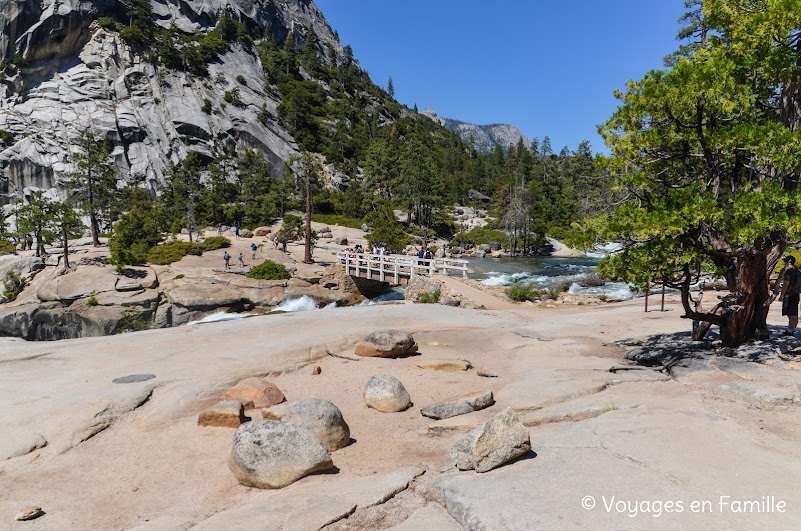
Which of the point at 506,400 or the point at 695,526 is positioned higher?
the point at 695,526

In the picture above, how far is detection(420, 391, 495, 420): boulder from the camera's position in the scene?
7691 mm

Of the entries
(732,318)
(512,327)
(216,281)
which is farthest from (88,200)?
(732,318)

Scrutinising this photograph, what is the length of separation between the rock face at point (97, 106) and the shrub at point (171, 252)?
4626 cm

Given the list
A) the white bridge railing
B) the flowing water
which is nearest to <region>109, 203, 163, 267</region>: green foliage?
the white bridge railing

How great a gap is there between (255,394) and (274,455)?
3274 mm

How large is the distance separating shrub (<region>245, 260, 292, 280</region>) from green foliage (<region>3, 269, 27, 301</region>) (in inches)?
595

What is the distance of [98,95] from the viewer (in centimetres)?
8050

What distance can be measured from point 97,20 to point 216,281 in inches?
3352

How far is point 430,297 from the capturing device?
22625 millimetres

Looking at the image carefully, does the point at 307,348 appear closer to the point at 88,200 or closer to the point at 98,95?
the point at 88,200

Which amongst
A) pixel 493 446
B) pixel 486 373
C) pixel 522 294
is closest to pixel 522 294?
pixel 522 294

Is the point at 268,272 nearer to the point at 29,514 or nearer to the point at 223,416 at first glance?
the point at 223,416

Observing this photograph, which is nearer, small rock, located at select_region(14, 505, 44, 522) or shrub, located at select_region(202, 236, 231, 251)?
small rock, located at select_region(14, 505, 44, 522)

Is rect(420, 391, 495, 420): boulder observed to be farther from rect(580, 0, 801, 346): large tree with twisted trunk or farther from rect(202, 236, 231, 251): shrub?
rect(202, 236, 231, 251): shrub
